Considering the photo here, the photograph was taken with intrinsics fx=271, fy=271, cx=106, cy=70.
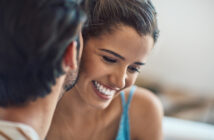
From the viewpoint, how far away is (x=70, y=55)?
1.96ft

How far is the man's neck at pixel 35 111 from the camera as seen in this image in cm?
62

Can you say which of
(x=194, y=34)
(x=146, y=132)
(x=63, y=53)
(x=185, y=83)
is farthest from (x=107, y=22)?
(x=185, y=83)

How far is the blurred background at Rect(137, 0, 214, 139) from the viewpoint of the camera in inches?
62.4

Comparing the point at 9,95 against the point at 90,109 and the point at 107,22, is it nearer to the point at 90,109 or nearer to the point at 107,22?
the point at 107,22

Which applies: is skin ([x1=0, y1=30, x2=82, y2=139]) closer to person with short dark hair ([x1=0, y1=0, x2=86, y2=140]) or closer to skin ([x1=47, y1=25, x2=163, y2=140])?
person with short dark hair ([x1=0, y1=0, x2=86, y2=140])

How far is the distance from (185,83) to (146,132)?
782 mm

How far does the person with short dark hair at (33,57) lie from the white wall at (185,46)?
3.54 ft

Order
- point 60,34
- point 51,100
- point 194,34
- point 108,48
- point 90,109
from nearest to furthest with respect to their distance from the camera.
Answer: point 60,34 → point 51,100 → point 108,48 → point 90,109 → point 194,34

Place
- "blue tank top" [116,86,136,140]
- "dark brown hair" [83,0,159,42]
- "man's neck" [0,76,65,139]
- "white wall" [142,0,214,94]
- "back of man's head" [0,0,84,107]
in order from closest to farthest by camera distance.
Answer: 1. "back of man's head" [0,0,84,107]
2. "man's neck" [0,76,65,139]
3. "dark brown hair" [83,0,159,42]
4. "blue tank top" [116,86,136,140]
5. "white wall" [142,0,214,94]

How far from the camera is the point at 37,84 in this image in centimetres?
59

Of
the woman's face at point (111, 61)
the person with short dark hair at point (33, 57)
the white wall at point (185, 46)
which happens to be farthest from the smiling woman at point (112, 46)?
the white wall at point (185, 46)

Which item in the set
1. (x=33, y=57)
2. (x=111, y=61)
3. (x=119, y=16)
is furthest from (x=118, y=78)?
(x=33, y=57)

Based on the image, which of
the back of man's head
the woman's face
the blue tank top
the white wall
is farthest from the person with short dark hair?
the white wall

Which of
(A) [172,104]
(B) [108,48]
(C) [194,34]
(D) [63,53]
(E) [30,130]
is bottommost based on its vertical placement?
(E) [30,130]
